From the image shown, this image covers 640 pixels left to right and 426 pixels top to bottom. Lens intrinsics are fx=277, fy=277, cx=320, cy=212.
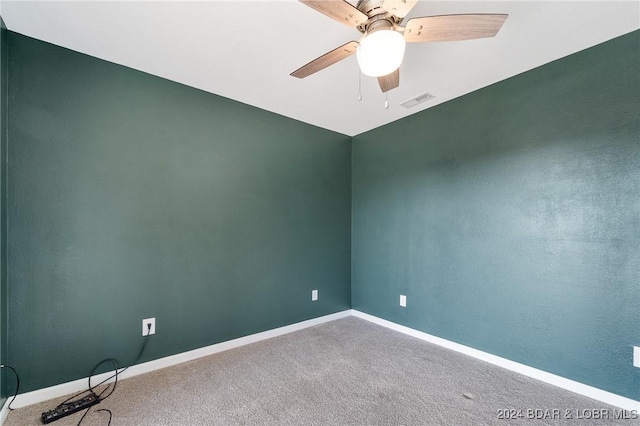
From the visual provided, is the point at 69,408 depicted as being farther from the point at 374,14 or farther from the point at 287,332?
the point at 374,14

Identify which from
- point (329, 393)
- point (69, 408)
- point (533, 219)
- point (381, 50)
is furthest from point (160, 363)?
point (533, 219)

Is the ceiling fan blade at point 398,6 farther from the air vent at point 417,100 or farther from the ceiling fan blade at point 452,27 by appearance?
the air vent at point 417,100

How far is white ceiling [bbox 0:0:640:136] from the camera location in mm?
1594

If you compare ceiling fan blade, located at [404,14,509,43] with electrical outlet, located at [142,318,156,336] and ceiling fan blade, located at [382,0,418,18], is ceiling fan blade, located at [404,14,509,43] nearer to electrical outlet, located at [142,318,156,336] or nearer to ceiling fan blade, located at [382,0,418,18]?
ceiling fan blade, located at [382,0,418,18]

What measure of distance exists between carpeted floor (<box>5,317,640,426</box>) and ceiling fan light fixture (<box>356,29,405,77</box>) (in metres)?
2.00

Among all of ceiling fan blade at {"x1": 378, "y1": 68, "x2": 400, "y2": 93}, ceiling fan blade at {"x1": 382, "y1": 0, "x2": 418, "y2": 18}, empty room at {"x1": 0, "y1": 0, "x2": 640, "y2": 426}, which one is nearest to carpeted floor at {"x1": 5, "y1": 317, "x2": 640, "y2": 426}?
empty room at {"x1": 0, "y1": 0, "x2": 640, "y2": 426}

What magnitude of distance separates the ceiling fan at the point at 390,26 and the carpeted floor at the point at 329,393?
202cm

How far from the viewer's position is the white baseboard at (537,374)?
5.83 feet

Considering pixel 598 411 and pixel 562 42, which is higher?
pixel 562 42

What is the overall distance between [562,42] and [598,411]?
2.41 metres

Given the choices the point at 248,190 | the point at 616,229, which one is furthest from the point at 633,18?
the point at 248,190

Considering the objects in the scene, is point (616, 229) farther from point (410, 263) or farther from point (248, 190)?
point (248, 190)

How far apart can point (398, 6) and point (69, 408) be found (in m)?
2.90

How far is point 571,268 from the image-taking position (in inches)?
78.0
